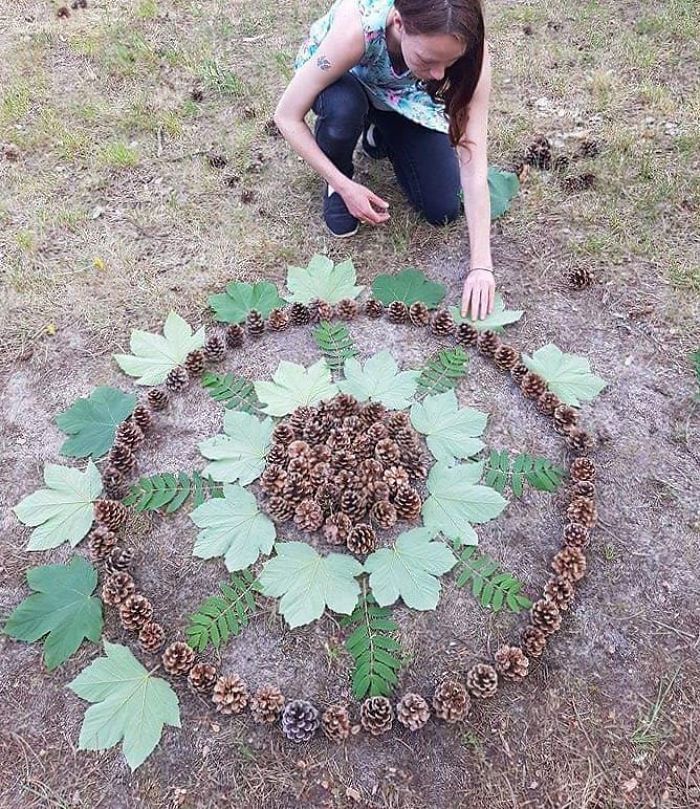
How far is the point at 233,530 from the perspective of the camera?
2.23 metres

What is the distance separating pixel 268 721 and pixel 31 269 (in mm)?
2375

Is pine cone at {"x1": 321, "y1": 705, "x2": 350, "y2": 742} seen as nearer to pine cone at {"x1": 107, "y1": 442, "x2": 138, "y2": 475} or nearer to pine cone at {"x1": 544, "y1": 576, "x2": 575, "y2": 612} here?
pine cone at {"x1": 544, "y1": 576, "x2": 575, "y2": 612}

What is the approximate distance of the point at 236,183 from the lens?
11.8 ft

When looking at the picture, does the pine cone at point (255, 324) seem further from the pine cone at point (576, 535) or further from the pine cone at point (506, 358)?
the pine cone at point (576, 535)

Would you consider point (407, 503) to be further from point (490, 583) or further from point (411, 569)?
point (490, 583)

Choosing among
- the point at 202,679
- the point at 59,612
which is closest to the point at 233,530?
the point at 202,679

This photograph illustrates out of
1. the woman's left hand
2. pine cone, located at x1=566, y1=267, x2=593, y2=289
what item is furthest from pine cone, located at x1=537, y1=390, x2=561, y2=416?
pine cone, located at x1=566, y1=267, x2=593, y2=289

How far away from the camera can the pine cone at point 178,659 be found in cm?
197

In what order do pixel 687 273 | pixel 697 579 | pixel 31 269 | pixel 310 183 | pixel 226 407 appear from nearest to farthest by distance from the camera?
pixel 697 579 → pixel 226 407 → pixel 687 273 → pixel 31 269 → pixel 310 183

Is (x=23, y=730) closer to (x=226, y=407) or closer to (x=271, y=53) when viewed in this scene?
(x=226, y=407)

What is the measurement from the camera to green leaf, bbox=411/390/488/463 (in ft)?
7.86

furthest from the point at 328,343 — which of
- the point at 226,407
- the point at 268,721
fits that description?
the point at 268,721

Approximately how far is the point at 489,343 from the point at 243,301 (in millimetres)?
1042

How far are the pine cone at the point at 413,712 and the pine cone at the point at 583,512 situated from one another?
76 centimetres
